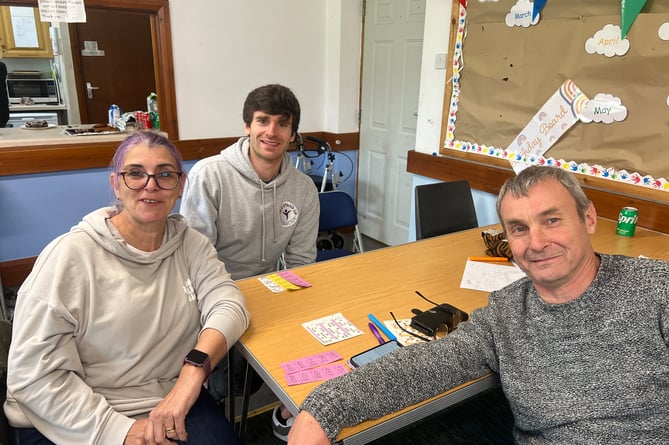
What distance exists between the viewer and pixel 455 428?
6.53 feet

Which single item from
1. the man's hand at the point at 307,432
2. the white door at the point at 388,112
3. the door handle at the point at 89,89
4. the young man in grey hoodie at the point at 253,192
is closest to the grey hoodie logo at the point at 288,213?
the young man in grey hoodie at the point at 253,192

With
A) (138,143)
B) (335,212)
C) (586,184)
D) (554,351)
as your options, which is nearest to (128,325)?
(138,143)

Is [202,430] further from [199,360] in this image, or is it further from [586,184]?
[586,184]

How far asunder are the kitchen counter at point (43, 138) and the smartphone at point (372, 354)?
111 inches

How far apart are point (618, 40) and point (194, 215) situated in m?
2.05

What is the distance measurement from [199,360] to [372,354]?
0.43 meters

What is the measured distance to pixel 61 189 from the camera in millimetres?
3152

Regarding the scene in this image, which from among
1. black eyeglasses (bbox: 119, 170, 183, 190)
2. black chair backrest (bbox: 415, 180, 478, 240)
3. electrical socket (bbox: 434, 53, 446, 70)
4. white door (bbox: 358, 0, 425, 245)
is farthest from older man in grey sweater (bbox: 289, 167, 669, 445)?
white door (bbox: 358, 0, 425, 245)

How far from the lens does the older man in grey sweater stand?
970 millimetres

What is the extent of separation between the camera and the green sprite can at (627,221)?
2109mm

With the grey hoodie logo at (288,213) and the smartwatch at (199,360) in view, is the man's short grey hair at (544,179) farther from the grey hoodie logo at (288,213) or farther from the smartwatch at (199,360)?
the grey hoodie logo at (288,213)

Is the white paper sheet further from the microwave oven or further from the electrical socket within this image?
the microwave oven

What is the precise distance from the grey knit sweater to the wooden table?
0.17 ft

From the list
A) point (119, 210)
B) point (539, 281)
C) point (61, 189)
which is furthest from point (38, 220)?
point (539, 281)
